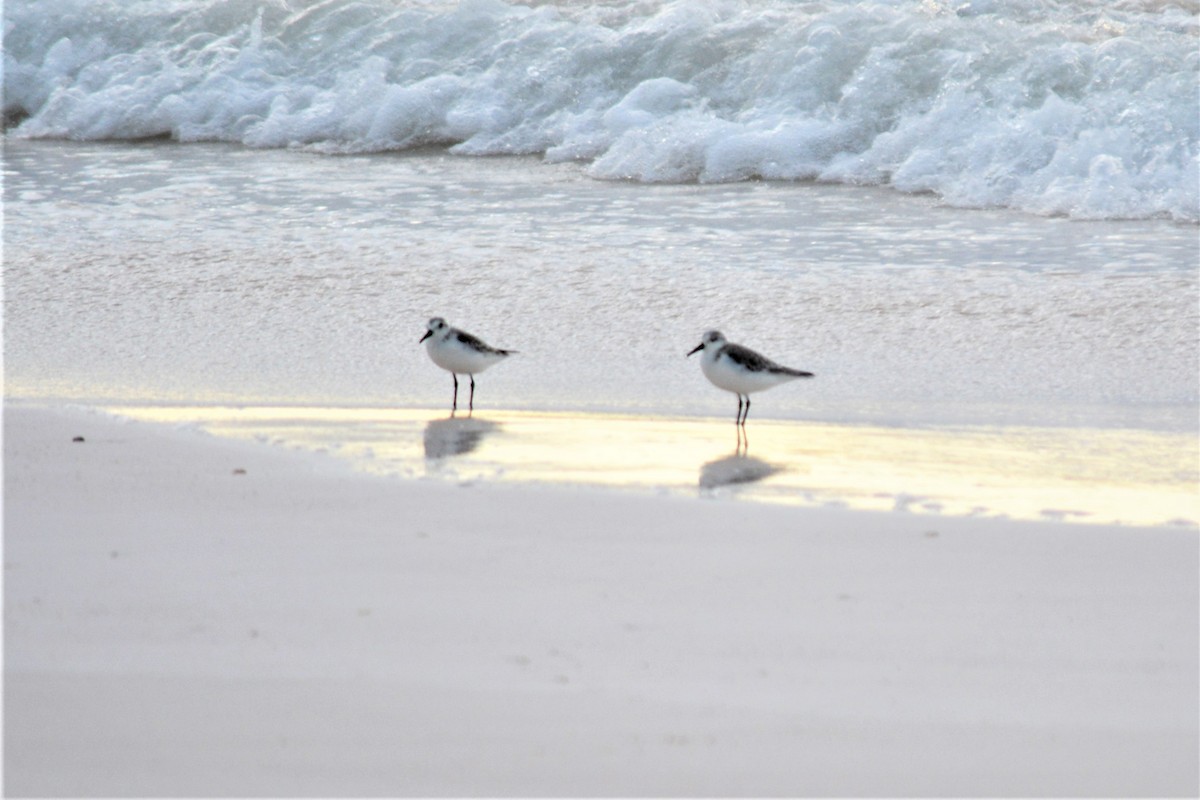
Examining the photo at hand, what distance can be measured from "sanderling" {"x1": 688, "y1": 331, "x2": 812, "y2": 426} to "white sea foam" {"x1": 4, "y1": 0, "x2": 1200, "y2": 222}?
3.48m

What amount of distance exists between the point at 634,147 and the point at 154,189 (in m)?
3.09

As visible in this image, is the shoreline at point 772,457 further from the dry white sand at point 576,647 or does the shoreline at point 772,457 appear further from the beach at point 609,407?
the dry white sand at point 576,647

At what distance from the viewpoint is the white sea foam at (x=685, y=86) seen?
928 cm

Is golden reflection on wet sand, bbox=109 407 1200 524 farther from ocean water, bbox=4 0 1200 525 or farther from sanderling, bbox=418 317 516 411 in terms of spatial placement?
sanderling, bbox=418 317 516 411

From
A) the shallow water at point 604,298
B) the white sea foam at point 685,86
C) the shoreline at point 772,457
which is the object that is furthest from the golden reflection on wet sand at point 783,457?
the white sea foam at point 685,86

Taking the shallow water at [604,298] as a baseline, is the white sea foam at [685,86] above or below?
above

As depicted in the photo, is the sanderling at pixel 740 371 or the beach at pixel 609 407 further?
the sanderling at pixel 740 371

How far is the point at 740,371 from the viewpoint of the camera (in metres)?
5.75

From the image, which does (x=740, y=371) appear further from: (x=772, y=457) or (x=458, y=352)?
(x=458, y=352)

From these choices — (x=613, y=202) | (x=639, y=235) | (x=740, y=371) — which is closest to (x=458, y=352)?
(x=740, y=371)

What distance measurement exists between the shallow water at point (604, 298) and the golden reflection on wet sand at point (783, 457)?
0.79 feet

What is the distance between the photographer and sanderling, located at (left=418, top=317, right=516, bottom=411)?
6.19m

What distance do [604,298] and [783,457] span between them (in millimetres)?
2243

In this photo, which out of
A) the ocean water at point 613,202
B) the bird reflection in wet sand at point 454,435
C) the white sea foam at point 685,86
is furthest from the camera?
the white sea foam at point 685,86
